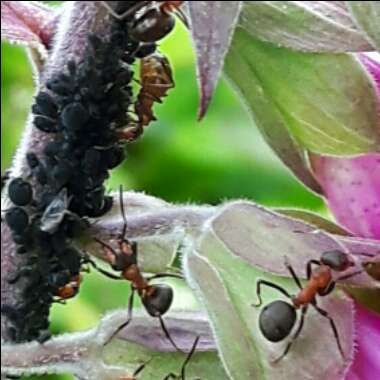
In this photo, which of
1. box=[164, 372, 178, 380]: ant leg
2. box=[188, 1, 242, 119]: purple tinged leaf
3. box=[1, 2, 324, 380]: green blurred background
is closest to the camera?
box=[188, 1, 242, 119]: purple tinged leaf

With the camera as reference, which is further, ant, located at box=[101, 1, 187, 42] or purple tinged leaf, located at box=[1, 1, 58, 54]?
purple tinged leaf, located at box=[1, 1, 58, 54]

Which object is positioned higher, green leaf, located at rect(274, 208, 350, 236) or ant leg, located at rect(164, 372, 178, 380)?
green leaf, located at rect(274, 208, 350, 236)

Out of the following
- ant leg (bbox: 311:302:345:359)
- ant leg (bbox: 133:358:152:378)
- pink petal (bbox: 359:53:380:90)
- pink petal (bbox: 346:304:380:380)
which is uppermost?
pink petal (bbox: 359:53:380:90)

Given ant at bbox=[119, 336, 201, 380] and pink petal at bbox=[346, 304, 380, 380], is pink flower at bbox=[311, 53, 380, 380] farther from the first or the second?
ant at bbox=[119, 336, 201, 380]

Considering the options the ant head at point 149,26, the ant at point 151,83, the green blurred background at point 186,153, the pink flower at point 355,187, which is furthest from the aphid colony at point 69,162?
the green blurred background at point 186,153

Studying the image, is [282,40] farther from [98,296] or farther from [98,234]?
[98,296]

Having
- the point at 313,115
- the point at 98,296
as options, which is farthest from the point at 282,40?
the point at 98,296

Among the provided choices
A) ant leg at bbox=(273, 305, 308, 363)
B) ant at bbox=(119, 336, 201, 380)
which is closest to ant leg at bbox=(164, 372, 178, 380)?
ant at bbox=(119, 336, 201, 380)
